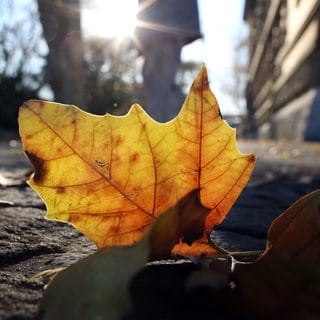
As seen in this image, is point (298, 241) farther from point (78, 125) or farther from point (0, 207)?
point (0, 207)

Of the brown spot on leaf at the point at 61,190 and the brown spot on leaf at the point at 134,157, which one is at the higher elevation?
the brown spot on leaf at the point at 134,157

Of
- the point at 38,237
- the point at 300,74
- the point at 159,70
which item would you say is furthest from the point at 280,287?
the point at 300,74


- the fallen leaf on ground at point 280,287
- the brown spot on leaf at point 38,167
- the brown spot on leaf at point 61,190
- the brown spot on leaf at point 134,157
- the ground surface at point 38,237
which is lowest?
the ground surface at point 38,237

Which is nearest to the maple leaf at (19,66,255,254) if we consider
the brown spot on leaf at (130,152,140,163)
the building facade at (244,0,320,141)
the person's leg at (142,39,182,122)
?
the brown spot on leaf at (130,152,140,163)

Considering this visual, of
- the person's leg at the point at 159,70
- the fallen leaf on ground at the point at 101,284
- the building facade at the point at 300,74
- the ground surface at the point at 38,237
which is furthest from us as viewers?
the building facade at the point at 300,74

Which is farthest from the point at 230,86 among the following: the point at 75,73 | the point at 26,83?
the point at 75,73

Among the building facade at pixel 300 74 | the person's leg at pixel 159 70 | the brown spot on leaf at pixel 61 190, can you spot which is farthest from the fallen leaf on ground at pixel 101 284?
the building facade at pixel 300 74

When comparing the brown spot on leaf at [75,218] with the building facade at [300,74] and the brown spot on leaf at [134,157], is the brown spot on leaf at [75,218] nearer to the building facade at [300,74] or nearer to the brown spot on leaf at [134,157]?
the brown spot on leaf at [134,157]

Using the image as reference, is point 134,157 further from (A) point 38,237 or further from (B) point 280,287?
(A) point 38,237

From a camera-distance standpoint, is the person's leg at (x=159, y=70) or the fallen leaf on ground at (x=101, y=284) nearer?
the fallen leaf on ground at (x=101, y=284)
